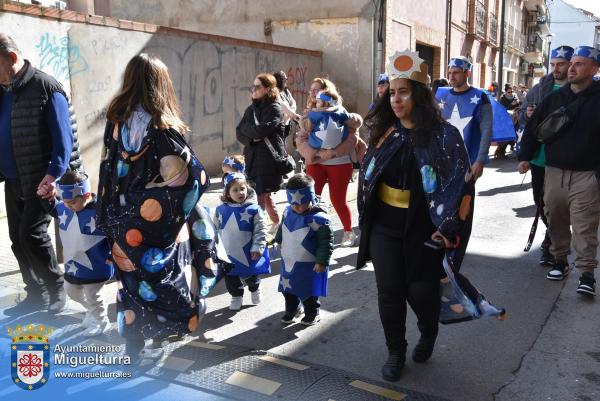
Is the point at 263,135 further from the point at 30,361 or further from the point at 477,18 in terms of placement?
the point at 477,18

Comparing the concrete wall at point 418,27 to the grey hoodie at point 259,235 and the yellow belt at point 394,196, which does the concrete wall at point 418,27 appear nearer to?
the grey hoodie at point 259,235

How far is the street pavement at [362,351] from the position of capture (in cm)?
338

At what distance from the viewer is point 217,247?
3598mm

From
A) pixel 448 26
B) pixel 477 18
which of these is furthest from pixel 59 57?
pixel 477 18

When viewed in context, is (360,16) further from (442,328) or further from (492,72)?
(492,72)

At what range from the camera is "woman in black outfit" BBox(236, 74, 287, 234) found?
614 centimetres

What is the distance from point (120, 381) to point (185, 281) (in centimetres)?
71

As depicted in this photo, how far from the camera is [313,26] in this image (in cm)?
1523

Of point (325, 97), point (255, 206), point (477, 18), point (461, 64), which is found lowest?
point (255, 206)

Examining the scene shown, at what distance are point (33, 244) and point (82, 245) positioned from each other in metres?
0.59

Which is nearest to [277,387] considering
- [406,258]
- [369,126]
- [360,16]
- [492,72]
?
[406,258]

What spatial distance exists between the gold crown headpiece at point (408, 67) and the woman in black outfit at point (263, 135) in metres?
2.83

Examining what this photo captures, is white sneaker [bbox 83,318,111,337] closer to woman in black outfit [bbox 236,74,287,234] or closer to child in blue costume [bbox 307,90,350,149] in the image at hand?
woman in black outfit [bbox 236,74,287,234]

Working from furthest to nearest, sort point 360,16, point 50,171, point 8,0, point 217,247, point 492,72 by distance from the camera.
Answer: point 492,72
point 360,16
point 8,0
point 50,171
point 217,247
